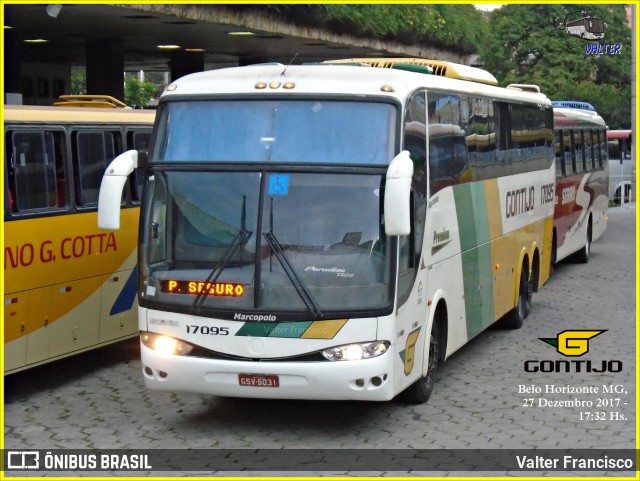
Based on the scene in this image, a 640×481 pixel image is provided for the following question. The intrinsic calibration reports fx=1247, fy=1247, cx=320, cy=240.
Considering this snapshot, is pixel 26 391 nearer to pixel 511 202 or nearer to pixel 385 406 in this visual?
pixel 385 406

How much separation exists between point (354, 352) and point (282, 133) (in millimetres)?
1888

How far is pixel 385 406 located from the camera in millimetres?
11445

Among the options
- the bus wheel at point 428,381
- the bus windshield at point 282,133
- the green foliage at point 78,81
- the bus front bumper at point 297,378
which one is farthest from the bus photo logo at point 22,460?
the green foliage at point 78,81

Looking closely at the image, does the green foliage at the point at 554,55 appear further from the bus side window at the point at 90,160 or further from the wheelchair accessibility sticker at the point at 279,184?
the wheelchair accessibility sticker at the point at 279,184

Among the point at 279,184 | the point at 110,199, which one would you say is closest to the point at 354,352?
the point at 279,184

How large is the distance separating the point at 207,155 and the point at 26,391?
3.62 metres

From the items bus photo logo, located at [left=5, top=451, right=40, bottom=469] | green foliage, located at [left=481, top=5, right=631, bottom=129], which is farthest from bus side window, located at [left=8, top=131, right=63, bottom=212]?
green foliage, located at [left=481, top=5, right=631, bottom=129]

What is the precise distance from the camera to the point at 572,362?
13883 millimetres

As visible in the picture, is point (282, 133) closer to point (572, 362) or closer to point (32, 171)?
point (32, 171)

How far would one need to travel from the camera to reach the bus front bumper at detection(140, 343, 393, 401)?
9.77m

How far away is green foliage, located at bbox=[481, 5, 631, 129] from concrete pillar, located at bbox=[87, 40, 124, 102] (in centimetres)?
2587

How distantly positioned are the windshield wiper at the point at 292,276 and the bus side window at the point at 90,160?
3466mm

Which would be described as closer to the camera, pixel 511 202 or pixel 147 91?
pixel 511 202

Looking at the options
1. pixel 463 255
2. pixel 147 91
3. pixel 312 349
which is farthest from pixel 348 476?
pixel 147 91
